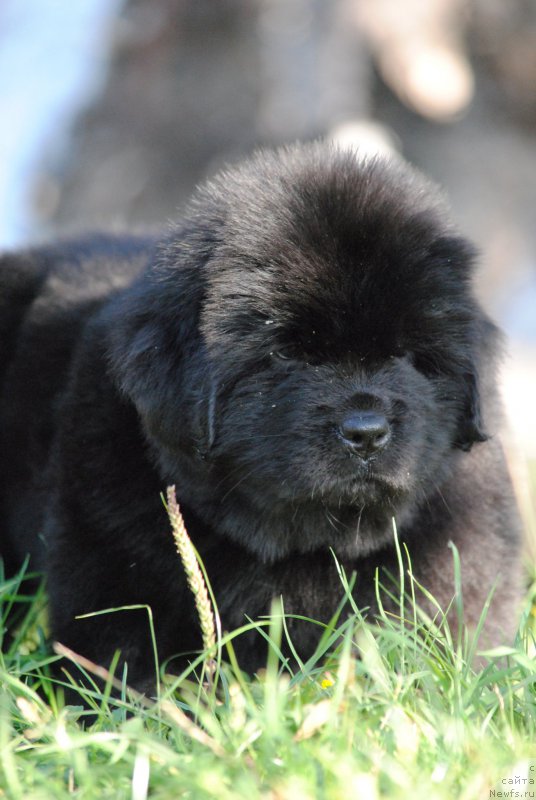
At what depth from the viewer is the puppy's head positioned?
99.7 inches

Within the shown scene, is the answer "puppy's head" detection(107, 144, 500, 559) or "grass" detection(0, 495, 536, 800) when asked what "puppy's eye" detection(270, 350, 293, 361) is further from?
"grass" detection(0, 495, 536, 800)

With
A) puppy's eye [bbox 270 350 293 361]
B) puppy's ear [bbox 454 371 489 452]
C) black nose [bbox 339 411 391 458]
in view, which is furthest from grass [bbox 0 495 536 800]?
puppy's eye [bbox 270 350 293 361]

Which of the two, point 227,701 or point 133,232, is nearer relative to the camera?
point 227,701

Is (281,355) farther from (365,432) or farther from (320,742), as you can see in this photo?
(320,742)

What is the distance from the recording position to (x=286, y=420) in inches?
99.7

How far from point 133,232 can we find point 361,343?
2149 mm

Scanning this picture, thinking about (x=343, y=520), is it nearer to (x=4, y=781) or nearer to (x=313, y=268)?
(x=313, y=268)

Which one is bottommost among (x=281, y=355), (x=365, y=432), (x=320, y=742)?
(x=320, y=742)

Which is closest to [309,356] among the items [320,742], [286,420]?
[286,420]

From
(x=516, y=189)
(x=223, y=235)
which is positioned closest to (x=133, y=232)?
(x=223, y=235)

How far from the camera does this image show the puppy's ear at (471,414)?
107 inches

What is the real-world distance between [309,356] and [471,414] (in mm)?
479

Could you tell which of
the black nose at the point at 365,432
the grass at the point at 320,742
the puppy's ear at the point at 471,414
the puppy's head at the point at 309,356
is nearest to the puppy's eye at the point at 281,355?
the puppy's head at the point at 309,356

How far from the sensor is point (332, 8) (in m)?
8.67
